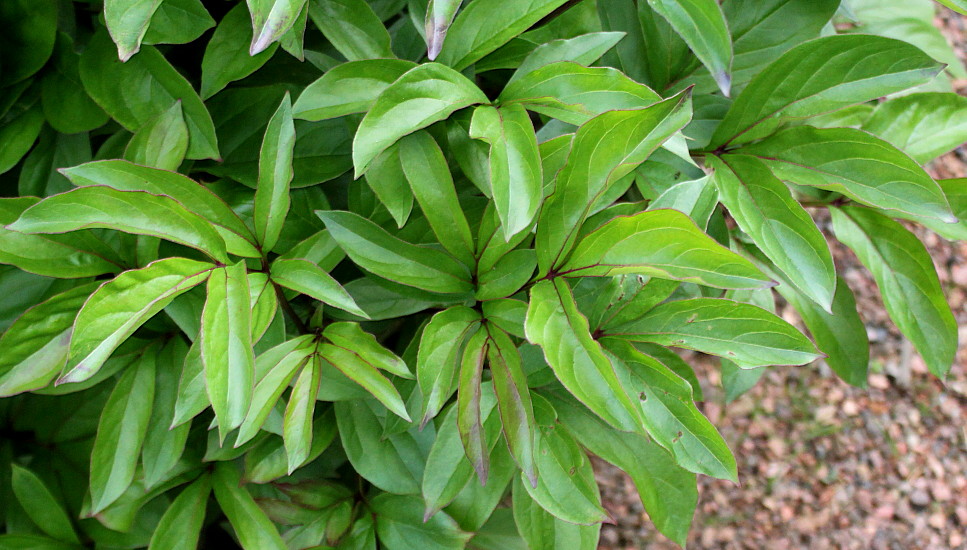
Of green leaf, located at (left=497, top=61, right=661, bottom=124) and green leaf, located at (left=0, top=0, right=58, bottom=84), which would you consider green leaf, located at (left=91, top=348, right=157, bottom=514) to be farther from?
green leaf, located at (left=497, top=61, right=661, bottom=124)

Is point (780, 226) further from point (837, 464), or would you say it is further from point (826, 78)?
point (837, 464)

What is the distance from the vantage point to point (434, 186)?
0.81 meters

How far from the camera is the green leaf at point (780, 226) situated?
0.85m

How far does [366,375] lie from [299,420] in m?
0.08

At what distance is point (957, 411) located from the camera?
2096 mm

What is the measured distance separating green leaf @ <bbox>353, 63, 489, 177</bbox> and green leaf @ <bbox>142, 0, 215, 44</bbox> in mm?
277

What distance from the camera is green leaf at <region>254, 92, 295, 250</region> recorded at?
790mm

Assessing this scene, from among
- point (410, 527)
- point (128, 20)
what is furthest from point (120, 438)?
point (128, 20)

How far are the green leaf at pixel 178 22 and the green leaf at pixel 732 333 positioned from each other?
2.05 feet

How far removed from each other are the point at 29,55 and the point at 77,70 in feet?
0.18

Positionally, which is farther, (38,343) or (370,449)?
(370,449)

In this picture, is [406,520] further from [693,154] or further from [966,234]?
[966,234]

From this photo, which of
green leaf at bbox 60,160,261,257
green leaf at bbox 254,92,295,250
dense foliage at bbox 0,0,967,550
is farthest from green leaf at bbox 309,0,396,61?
green leaf at bbox 60,160,261,257

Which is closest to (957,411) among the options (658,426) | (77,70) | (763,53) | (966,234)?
(966,234)
